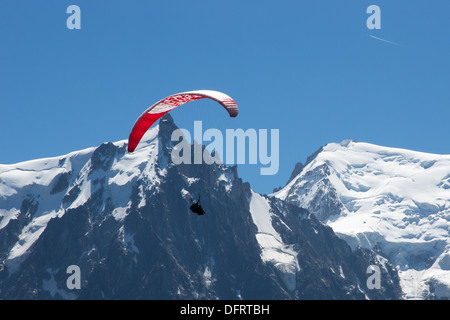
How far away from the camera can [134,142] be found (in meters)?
132
